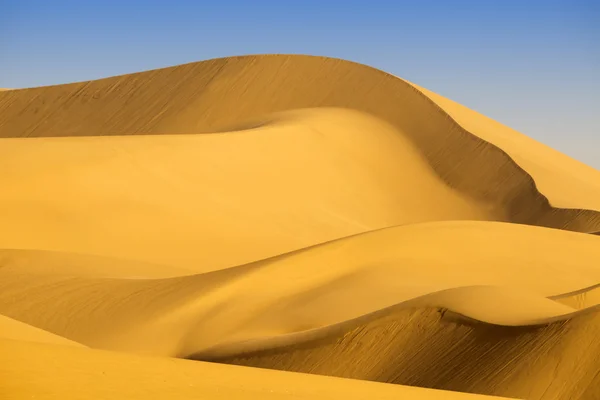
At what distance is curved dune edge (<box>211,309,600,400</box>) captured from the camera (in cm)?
999

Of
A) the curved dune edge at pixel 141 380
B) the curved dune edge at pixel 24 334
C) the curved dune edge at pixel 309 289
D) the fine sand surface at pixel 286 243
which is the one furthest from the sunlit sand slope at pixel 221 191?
the curved dune edge at pixel 141 380

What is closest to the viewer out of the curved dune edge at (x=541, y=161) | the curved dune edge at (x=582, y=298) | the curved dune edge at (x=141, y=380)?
the curved dune edge at (x=141, y=380)

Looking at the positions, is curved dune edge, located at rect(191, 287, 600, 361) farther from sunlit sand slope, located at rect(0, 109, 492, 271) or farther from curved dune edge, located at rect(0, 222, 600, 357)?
sunlit sand slope, located at rect(0, 109, 492, 271)

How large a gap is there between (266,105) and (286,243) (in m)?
16.7

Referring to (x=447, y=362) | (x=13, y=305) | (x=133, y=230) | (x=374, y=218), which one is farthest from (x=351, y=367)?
(x=374, y=218)

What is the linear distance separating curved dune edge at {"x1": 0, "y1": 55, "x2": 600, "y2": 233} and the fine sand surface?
0.10 m

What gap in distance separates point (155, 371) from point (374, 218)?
24529 mm

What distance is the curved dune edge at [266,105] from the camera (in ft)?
111

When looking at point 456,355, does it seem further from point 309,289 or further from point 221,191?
point 221,191

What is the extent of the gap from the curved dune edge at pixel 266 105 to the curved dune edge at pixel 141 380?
81.6 feet

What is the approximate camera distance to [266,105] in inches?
1619

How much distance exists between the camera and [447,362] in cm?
1088

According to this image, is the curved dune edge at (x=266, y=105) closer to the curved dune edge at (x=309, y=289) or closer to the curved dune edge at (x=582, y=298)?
the curved dune edge at (x=309, y=289)

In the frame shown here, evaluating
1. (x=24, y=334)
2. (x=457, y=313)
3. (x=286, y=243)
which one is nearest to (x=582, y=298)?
(x=457, y=313)
